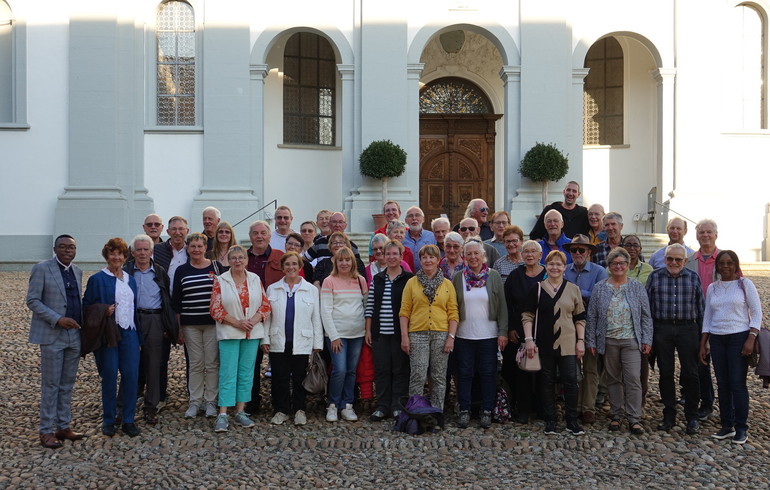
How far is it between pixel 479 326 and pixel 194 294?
2252mm

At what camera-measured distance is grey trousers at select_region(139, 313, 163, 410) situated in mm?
6371

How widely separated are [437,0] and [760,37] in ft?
23.2

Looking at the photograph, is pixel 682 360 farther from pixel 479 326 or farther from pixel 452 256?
pixel 452 256

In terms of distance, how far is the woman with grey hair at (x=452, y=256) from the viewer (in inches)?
263

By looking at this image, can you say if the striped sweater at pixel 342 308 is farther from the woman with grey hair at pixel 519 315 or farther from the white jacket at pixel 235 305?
the woman with grey hair at pixel 519 315

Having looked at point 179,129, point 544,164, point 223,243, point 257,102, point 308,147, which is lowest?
point 223,243

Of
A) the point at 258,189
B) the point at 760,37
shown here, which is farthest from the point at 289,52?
the point at 760,37

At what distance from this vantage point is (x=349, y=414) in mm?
6555

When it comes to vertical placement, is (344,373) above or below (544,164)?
below

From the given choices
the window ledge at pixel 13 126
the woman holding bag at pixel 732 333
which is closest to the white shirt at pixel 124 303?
the woman holding bag at pixel 732 333

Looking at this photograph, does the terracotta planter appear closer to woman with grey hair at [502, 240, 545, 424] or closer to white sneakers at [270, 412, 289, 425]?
woman with grey hair at [502, 240, 545, 424]

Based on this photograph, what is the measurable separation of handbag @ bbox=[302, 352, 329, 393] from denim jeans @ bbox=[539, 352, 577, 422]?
1738 millimetres

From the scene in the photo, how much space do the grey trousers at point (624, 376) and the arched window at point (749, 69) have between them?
12898 mm

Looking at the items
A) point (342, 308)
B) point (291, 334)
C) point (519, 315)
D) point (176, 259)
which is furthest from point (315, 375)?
point (519, 315)
